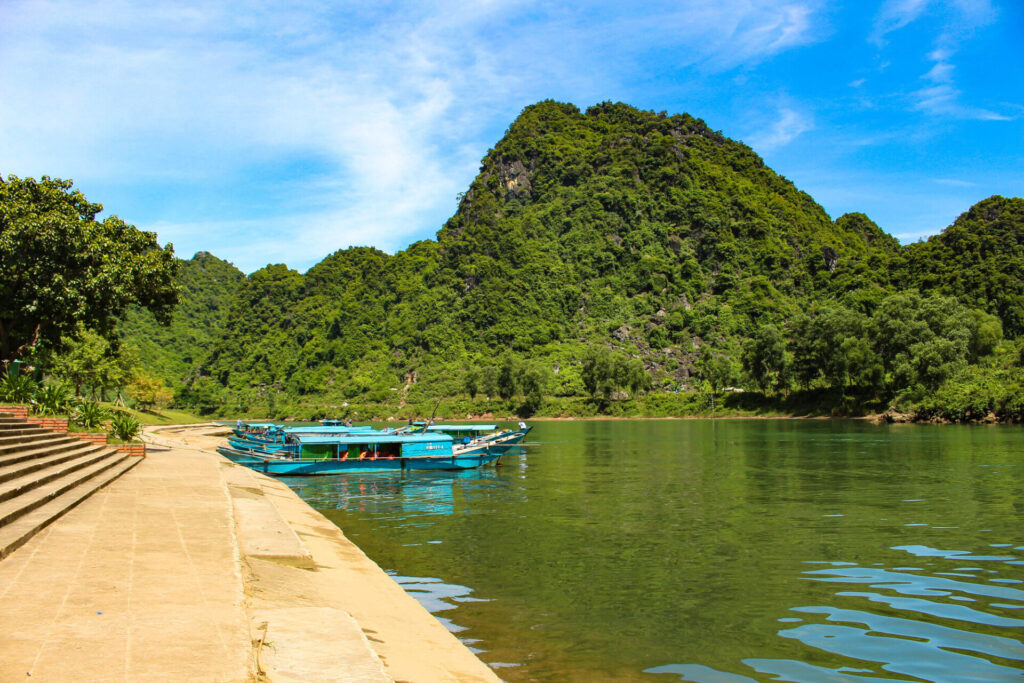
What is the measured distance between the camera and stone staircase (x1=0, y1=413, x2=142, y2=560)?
440 inches

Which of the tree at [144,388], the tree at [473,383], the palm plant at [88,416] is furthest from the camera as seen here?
the tree at [473,383]

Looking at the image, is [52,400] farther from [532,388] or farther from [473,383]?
[473,383]

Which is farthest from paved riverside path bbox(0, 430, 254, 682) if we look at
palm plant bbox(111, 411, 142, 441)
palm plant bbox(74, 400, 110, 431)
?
palm plant bbox(111, 411, 142, 441)

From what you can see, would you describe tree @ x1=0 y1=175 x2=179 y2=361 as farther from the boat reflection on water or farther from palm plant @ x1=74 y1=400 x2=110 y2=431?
the boat reflection on water

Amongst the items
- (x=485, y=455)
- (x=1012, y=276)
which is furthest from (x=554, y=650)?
(x=1012, y=276)

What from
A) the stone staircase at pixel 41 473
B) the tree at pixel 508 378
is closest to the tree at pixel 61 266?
the stone staircase at pixel 41 473

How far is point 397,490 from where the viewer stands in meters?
31.1

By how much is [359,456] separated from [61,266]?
16.8 meters

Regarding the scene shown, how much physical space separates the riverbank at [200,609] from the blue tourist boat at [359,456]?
2258cm

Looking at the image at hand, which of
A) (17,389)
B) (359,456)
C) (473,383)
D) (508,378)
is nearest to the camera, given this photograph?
(17,389)

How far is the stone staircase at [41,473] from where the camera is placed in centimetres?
1118

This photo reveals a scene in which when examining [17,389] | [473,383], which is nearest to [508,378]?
[473,383]

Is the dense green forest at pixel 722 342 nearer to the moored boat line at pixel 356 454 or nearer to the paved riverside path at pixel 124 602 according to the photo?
the moored boat line at pixel 356 454

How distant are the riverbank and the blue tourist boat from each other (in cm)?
2258
